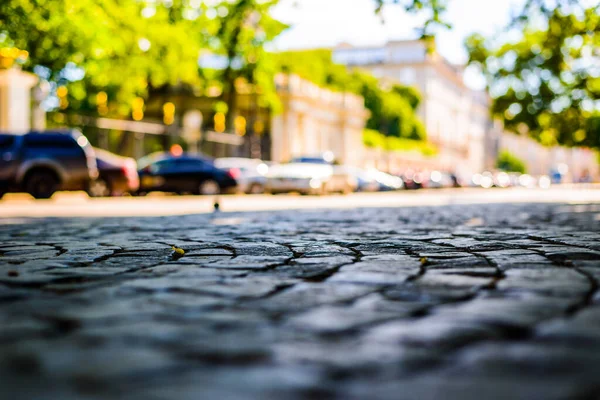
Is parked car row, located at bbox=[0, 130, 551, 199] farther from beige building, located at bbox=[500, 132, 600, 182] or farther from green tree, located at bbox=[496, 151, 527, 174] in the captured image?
beige building, located at bbox=[500, 132, 600, 182]

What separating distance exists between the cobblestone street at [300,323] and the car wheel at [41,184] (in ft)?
51.6

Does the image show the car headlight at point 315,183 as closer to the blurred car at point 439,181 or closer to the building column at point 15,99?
the building column at point 15,99

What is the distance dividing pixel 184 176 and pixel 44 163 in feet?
28.4

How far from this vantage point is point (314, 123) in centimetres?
5934

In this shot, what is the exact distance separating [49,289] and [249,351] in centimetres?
196

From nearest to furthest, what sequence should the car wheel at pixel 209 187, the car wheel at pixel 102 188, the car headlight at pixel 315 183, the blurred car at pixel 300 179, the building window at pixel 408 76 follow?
1. the car wheel at pixel 102 188
2. the car wheel at pixel 209 187
3. the blurred car at pixel 300 179
4. the car headlight at pixel 315 183
5. the building window at pixel 408 76

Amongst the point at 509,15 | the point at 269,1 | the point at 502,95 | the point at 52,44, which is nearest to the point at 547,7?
the point at 509,15

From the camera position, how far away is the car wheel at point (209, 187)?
3084cm

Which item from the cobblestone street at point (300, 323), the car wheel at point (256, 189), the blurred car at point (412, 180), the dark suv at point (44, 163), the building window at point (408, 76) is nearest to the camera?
the cobblestone street at point (300, 323)

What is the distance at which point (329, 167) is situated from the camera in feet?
118

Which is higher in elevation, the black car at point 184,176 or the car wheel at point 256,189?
the black car at point 184,176

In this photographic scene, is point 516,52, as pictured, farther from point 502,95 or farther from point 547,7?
point 547,7

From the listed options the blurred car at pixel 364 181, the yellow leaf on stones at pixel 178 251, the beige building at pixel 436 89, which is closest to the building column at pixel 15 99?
the blurred car at pixel 364 181

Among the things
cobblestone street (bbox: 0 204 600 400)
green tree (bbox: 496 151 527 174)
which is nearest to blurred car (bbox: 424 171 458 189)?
cobblestone street (bbox: 0 204 600 400)
